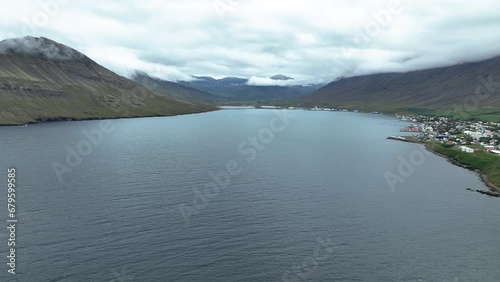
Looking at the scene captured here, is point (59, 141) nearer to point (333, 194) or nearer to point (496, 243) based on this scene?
point (333, 194)

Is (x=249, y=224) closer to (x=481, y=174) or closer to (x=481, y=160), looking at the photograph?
(x=481, y=174)

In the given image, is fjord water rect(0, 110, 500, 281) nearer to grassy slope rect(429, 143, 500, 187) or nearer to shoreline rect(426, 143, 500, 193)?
shoreline rect(426, 143, 500, 193)

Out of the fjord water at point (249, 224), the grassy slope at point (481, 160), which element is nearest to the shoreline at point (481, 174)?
the grassy slope at point (481, 160)

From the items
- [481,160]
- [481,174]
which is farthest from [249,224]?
[481,160]

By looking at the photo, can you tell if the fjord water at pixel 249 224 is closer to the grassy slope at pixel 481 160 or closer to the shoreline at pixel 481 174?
the shoreline at pixel 481 174

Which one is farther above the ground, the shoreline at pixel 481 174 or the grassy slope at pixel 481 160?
the grassy slope at pixel 481 160

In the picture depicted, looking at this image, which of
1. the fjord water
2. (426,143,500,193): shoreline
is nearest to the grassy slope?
(426,143,500,193): shoreline

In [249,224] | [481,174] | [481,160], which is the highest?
[481,160]

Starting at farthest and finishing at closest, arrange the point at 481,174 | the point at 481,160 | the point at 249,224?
the point at 481,160 → the point at 481,174 → the point at 249,224
